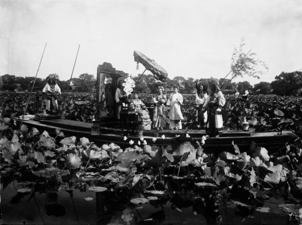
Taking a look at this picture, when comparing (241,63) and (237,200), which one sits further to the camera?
(241,63)

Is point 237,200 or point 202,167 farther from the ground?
point 202,167

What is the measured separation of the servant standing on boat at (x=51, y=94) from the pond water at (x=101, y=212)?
6520 mm

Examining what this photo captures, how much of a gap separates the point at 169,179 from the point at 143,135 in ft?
8.87

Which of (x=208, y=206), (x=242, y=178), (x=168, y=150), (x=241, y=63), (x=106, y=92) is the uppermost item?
(x=241, y=63)

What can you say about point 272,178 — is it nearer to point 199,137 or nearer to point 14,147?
point 199,137

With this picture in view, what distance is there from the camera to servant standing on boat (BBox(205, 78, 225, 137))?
252 inches

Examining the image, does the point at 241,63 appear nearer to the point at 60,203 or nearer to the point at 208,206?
the point at 208,206

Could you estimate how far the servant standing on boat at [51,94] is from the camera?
33.6 feet

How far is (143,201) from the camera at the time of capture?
3695 mm

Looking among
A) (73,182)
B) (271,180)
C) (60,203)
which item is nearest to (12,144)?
(73,182)

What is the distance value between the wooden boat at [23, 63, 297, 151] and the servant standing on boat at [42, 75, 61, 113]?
1.45 meters

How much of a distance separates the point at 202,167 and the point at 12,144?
278 centimetres

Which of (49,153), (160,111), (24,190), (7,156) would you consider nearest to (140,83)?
(160,111)

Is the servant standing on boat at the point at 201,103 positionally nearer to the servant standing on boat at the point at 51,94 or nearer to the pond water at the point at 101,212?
the pond water at the point at 101,212
